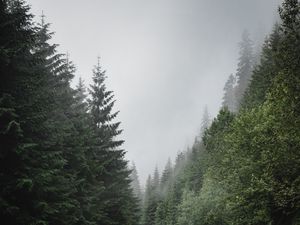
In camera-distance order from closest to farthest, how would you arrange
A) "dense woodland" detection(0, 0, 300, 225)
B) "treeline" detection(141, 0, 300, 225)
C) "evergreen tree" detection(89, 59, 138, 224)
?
1. "dense woodland" detection(0, 0, 300, 225)
2. "treeline" detection(141, 0, 300, 225)
3. "evergreen tree" detection(89, 59, 138, 224)

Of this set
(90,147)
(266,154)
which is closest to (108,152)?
(90,147)

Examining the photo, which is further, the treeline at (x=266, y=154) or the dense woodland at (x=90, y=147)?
the treeline at (x=266, y=154)

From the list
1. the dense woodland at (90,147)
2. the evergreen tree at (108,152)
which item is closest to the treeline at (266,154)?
the dense woodland at (90,147)

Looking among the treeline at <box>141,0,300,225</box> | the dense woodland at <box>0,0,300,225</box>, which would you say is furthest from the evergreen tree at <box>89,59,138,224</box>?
the treeline at <box>141,0,300,225</box>

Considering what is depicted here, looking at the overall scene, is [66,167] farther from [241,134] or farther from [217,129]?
[217,129]

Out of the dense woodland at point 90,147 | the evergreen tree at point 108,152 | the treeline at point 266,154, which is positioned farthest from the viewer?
the evergreen tree at point 108,152

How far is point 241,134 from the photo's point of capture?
25.2m

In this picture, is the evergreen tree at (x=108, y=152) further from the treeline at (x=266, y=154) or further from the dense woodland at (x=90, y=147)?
the treeline at (x=266, y=154)

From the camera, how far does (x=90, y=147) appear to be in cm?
2716

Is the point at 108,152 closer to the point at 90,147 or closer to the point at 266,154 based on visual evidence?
the point at 90,147

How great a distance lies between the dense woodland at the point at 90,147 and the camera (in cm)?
1401

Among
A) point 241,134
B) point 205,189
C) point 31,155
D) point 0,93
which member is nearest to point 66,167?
point 31,155

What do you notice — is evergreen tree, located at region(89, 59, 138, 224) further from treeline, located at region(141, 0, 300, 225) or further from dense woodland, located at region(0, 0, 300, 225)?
treeline, located at region(141, 0, 300, 225)

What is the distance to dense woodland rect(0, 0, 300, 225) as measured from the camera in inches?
551
